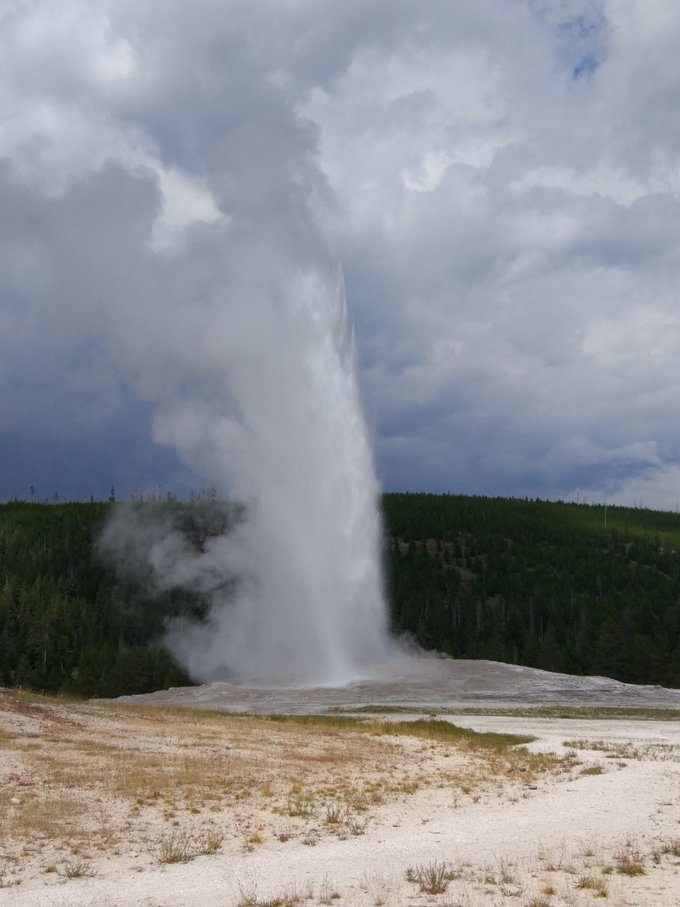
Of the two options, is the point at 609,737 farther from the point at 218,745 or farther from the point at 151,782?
the point at 151,782

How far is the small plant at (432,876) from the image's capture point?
10680mm

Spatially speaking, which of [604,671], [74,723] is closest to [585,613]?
[604,671]

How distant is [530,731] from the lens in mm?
33812

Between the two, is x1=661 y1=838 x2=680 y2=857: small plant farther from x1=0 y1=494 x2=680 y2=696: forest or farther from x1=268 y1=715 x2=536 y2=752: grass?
x1=0 y1=494 x2=680 y2=696: forest

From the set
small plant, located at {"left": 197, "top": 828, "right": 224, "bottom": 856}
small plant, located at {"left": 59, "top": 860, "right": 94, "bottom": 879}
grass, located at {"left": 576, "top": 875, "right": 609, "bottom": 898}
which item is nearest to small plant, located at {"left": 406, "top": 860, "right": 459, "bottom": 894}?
grass, located at {"left": 576, "top": 875, "right": 609, "bottom": 898}

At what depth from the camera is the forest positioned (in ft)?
291

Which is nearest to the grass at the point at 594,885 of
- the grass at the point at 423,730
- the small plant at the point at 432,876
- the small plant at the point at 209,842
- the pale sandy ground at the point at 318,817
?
the pale sandy ground at the point at 318,817

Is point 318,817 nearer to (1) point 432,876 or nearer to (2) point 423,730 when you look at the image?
(1) point 432,876

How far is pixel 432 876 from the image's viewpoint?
11.0 m

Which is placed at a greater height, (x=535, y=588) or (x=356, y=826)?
(x=535, y=588)

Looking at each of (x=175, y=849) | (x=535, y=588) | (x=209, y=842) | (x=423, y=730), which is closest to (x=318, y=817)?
(x=209, y=842)

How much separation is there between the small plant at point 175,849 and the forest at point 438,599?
216ft

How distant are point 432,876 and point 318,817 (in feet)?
15.9

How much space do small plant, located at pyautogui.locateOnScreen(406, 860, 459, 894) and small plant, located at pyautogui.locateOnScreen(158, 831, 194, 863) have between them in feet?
10.7
